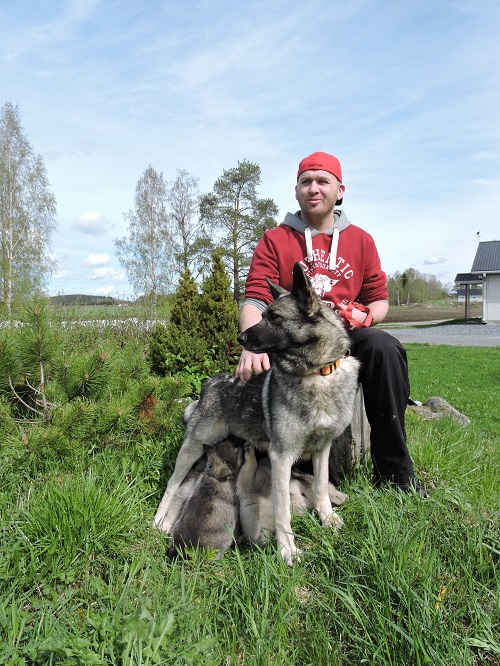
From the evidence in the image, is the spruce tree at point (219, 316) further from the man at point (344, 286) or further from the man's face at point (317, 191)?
the man's face at point (317, 191)

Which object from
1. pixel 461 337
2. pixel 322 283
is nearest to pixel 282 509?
pixel 322 283

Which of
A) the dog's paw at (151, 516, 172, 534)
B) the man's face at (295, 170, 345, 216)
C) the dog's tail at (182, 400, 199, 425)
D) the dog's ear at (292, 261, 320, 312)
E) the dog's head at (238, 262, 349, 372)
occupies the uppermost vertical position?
the man's face at (295, 170, 345, 216)

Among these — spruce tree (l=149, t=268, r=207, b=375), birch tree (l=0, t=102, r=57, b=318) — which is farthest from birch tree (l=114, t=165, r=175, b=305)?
spruce tree (l=149, t=268, r=207, b=375)

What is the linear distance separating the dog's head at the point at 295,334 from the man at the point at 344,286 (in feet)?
1.10

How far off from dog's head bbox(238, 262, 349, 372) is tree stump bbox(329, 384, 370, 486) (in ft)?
3.08

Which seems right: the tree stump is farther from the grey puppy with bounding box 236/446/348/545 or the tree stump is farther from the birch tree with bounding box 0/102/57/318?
the birch tree with bounding box 0/102/57/318

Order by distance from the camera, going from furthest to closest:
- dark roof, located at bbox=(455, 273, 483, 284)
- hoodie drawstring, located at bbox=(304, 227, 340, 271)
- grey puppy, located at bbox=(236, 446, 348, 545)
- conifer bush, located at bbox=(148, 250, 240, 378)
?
dark roof, located at bbox=(455, 273, 483, 284) < conifer bush, located at bbox=(148, 250, 240, 378) < hoodie drawstring, located at bbox=(304, 227, 340, 271) < grey puppy, located at bbox=(236, 446, 348, 545)

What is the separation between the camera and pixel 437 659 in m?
2.00

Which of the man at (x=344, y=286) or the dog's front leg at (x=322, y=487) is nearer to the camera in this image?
the dog's front leg at (x=322, y=487)

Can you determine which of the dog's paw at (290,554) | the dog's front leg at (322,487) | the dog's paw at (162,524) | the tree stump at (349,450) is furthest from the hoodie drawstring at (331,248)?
the dog's paw at (162,524)

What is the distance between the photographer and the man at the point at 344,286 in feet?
11.3

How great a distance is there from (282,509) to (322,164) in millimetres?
2626

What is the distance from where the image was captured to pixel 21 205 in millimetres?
27234

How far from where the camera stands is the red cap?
3.80 meters
